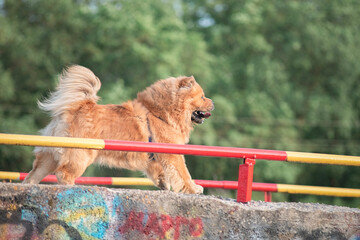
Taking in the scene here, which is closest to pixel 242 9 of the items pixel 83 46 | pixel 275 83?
pixel 275 83

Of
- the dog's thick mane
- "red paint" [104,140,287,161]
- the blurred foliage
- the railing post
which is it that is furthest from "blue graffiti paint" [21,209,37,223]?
the blurred foliage

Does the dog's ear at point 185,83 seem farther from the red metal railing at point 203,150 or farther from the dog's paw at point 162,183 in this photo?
the red metal railing at point 203,150

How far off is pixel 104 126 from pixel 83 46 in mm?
17399

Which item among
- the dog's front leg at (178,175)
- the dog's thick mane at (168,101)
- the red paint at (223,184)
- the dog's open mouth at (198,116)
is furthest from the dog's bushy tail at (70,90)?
the red paint at (223,184)

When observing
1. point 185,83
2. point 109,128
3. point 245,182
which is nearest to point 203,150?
point 245,182

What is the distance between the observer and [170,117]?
6.76 meters

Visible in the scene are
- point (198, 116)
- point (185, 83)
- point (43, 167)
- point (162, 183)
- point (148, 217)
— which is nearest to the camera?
point (148, 217)

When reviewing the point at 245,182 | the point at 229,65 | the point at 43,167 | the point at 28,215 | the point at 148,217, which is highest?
the point at 229,65

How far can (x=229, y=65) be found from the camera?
25.0 meters

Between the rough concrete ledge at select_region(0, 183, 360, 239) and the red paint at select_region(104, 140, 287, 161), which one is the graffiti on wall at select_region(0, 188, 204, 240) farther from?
the red paint at select_region(104, 140, 287, 161)

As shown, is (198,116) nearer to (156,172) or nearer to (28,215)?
(156,172)

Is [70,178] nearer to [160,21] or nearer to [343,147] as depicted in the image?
[160,21]

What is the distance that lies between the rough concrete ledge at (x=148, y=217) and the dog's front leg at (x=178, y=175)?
2.00 metres

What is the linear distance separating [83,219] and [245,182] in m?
1.23
